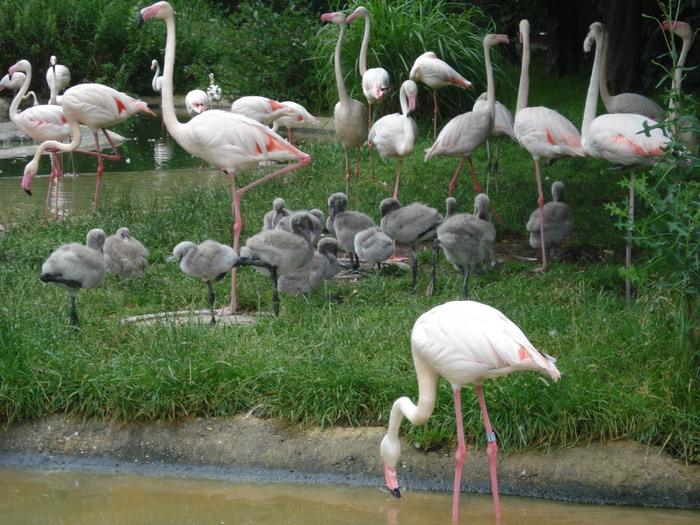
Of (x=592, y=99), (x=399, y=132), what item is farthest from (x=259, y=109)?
(x=592, y=99)

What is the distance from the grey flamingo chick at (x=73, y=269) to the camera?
505 centimetres

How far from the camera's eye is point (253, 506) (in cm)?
387

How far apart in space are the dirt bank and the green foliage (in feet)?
28.1

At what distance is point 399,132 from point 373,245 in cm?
202

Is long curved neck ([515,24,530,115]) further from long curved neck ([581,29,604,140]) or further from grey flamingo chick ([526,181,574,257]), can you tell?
grey flamingo chick ([526,181,574,257])

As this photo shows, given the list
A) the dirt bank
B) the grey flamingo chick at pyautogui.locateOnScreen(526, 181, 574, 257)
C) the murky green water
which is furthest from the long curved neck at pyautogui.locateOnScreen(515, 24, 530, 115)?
the murky green water

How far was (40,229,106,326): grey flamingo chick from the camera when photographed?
16.6 feet

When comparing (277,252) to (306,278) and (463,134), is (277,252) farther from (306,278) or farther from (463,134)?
(463,134)

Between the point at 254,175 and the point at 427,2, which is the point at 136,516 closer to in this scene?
the point at 254,175

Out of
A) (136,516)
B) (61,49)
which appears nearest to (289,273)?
(136,516)

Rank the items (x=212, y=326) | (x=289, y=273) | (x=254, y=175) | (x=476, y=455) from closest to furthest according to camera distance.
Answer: (x=476, y=455) → (x=212, y=326) → (x=289, y=273) → (x=254, y=175)

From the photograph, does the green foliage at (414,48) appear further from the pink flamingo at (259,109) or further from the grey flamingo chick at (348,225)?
the grey flamingo chick at (348,225)

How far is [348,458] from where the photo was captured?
4105 mm

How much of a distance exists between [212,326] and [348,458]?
1431mm
